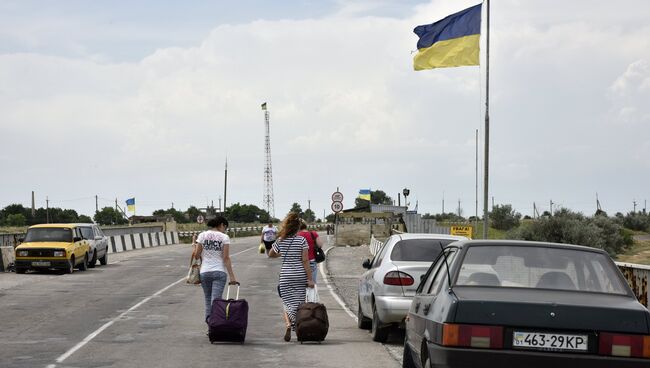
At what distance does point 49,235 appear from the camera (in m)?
32.1

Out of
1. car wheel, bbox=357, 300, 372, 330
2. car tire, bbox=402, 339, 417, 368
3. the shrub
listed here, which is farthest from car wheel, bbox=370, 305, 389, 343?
the shrub

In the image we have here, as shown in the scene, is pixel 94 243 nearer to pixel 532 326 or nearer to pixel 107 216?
pixel 532 326

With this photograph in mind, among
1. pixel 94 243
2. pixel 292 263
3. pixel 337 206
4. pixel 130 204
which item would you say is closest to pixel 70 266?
pixel 94 243

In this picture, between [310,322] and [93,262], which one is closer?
[310,322]

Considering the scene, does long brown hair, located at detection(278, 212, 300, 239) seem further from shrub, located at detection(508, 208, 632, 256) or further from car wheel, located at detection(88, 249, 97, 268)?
Answer: shrub, located at detection(508, 208, 632, 256)

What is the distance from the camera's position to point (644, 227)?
284 ft

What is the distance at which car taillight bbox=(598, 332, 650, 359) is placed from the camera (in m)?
6.87

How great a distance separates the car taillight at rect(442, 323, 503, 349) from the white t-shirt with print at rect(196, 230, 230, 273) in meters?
7.20

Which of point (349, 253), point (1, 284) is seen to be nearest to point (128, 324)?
point (1, 284)

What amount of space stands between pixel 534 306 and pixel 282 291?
21.9ft

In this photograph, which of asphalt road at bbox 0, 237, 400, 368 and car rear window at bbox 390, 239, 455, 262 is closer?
asphalt road at bbox 0, 237, 400, 368

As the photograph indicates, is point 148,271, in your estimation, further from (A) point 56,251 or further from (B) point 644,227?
(B) point 644,227

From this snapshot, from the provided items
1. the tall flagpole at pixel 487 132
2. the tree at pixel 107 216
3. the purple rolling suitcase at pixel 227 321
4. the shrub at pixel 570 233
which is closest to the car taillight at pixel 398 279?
the purple rolling suitcase at pixel 227 321

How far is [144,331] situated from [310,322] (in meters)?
3.04
